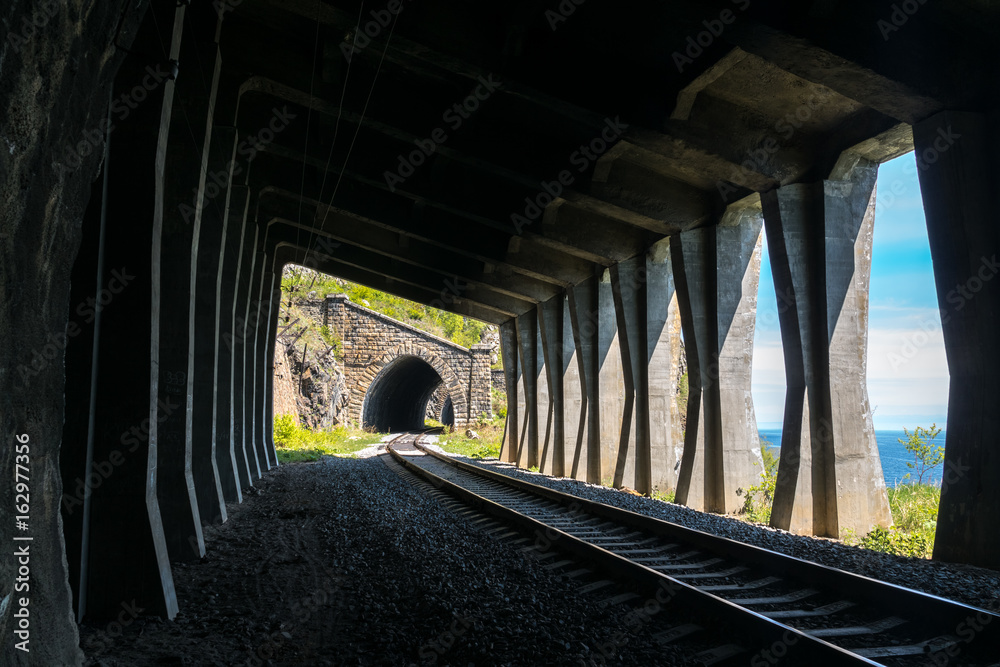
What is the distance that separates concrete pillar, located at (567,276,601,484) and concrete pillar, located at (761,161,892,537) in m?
6.47

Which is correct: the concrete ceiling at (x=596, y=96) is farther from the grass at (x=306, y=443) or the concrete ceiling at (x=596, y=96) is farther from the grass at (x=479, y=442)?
the grass at (x=479, y=442)

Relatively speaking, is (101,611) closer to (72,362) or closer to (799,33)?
(72,362)

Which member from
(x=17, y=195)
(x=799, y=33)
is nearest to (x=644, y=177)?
(x=799, y=33)

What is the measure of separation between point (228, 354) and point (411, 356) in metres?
22.5

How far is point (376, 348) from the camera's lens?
105 feet

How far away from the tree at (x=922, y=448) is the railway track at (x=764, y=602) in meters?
3.92

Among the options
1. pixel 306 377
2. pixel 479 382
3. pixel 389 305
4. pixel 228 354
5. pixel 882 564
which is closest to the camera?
pixel 882 564

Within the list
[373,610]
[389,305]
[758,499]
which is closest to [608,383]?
[758,499]

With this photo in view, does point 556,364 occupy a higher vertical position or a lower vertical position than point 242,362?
higher

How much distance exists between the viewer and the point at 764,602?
4.34 meters

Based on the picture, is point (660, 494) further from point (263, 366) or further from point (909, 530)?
point (263, 366)

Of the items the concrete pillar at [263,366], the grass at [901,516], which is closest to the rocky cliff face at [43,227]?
the grass at [901,516]

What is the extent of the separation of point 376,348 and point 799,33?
27.8 m

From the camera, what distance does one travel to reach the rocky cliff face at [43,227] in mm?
2000
